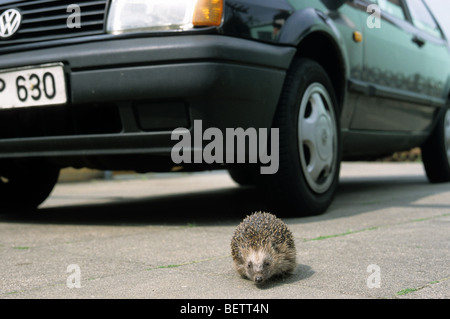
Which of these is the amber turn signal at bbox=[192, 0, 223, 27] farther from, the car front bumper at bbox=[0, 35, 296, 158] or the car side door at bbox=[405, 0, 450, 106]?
the car side door at bbox=[405, 0, 450, 106]

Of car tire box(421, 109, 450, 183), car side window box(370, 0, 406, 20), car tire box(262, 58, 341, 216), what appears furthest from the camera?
car tire box(421, 109, 450, 183)

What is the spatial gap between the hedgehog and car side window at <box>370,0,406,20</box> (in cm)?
301

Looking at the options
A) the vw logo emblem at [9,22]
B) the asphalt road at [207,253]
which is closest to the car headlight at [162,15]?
the vw logo emblem at [9,22]

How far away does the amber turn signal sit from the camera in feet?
9.72

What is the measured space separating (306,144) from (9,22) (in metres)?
1.87

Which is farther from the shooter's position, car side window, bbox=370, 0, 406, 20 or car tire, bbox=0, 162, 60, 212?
car side window, bbox=370, 0, 406, 20

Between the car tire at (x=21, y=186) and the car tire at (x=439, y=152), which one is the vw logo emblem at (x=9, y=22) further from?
the car tire at (x=439, y=152)

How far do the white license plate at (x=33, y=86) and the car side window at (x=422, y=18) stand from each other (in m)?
3.67

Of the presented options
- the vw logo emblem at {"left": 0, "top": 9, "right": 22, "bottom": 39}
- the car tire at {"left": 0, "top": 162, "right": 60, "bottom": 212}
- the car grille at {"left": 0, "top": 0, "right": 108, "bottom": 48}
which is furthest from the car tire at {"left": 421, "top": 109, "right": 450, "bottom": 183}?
the vw logo emblem at {"left": 0, "top": 9, "right": 22, "bottom": 39}

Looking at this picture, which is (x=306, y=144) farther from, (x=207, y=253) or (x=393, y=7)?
(x=393, y=7)

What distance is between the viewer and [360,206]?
4094 mm

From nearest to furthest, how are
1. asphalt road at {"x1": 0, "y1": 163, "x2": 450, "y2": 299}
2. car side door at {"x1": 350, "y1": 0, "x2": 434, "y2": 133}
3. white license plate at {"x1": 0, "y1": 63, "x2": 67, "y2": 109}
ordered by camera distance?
asphalt road at {"x1": 0, "y1": 163, "x2": 450, "y2": 299} → white license plate at {"x1": 0, "y1": 63, "x2": 67, "y2": 109} → car side door at {"x1": 350, "y1": 0, "x2": 434, "y2": 133}

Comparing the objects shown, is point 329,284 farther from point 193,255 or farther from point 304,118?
point 304,118

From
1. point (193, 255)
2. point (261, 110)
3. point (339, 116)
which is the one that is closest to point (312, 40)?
point (339, 116)
